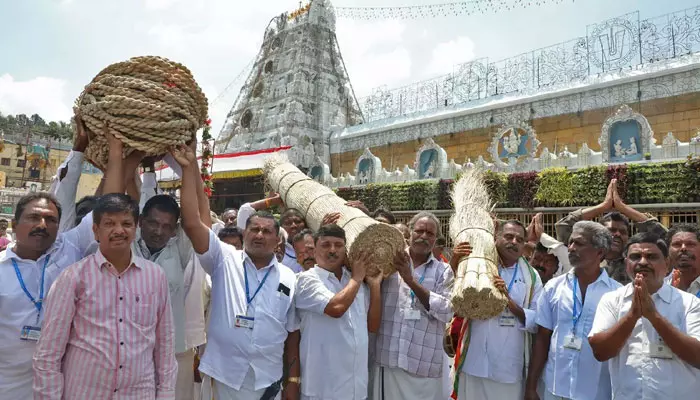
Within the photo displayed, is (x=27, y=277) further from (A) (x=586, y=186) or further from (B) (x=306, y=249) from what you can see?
(A) (x=586, y=186)

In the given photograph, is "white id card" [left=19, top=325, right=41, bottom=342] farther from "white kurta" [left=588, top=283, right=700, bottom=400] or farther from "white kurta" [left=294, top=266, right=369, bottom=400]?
"white kurta" [left=588, top=283, right=700, bottom=400]

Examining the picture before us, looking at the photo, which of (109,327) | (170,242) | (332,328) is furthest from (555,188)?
(109,327)

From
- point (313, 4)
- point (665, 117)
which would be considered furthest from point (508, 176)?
point (313, 4)

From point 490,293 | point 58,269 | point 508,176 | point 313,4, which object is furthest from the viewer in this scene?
point 313,4

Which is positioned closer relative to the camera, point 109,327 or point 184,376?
point 109,327

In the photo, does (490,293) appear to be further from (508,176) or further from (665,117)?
(665,117)

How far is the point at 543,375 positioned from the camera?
3055 millimetres

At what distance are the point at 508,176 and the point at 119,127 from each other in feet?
34.0

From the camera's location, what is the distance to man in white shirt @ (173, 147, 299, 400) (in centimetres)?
255

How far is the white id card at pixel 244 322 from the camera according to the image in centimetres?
261

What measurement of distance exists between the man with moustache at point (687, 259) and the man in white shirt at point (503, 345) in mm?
917

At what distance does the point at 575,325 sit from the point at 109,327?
8.83 ft

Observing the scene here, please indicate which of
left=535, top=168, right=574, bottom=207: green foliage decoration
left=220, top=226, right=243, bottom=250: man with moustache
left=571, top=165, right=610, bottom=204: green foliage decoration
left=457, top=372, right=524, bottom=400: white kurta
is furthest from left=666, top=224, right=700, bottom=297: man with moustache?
left=535, top=168, right=574, bottom=207: green foliage decoration

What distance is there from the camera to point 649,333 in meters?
2.39
